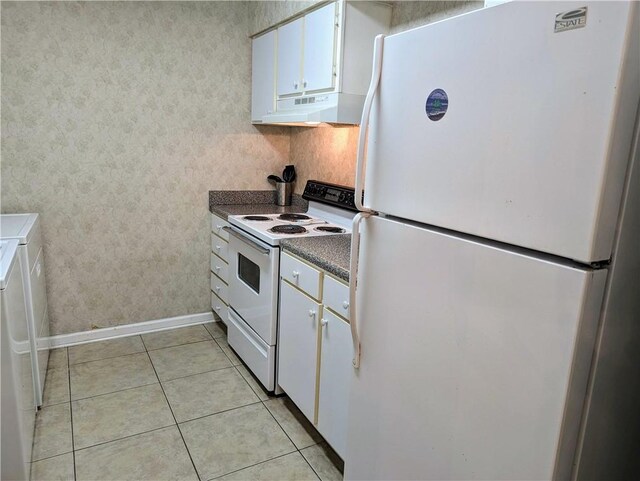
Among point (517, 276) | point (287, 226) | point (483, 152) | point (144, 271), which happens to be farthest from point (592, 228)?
point (144, 271)

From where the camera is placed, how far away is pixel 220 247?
317 cm

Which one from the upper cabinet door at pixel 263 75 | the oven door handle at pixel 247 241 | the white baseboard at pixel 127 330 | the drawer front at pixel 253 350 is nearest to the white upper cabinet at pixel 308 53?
the upper cabinet door at pixel 263 75

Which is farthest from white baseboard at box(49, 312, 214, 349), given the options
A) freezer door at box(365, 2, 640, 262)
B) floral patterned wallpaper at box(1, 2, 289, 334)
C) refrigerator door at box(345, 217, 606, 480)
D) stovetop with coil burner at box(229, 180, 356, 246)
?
freezer door at box(365, 2, 640, 262)

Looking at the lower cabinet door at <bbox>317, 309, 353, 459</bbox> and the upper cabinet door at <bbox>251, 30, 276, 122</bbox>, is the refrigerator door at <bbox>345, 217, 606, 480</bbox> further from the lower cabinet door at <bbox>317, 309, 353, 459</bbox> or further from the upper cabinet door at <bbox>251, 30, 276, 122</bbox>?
the upper cabinet door at <bbox>251, 30, 276, 122</bbox>

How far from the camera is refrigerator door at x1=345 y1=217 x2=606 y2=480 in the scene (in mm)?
892

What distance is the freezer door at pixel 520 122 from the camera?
2.61 ft

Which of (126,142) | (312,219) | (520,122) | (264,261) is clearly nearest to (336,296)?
(264,261)

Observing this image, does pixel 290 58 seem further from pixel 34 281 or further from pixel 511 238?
pixel 511 238

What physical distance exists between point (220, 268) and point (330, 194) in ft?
3.16

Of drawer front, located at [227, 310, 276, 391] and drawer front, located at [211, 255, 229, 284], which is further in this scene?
drawer front, located at [211, 255, 229, 284]

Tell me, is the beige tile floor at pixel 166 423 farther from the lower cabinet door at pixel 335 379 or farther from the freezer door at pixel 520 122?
the freezer door at pixel 520 122

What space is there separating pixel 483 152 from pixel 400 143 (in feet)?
0.92

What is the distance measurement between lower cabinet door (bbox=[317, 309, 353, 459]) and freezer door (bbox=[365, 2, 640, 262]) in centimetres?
77

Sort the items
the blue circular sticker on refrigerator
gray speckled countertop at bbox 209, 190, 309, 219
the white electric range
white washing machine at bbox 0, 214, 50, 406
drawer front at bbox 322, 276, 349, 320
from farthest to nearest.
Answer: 1. gray speckled countertop at bbox 209, 190, 309, 219
2. the white electric range
3. white washing machine at bbox 0, 214, 50, 406
4. drawer front at bbox 322, 276, 349, 320
5. the blue circular sticker on refrigerator
